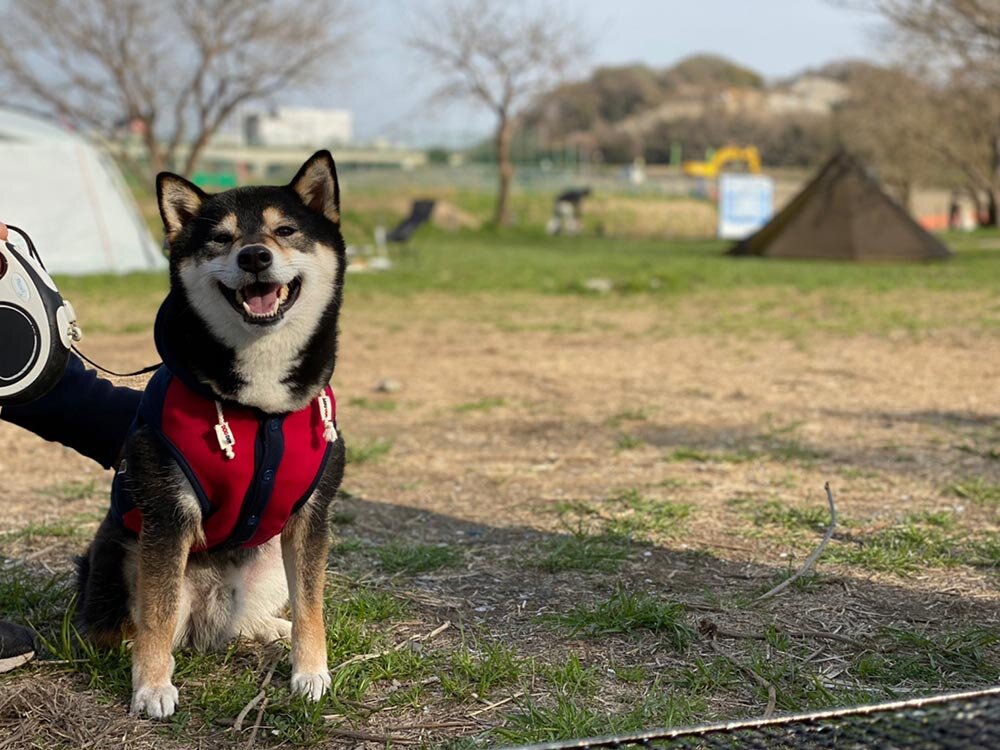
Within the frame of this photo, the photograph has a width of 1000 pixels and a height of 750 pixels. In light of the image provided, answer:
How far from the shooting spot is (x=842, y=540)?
403 centimetres

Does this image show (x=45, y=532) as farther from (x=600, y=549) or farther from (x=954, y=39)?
(x=954, y=39)

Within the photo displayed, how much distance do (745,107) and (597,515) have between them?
331 feet

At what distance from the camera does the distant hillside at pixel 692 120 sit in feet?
273

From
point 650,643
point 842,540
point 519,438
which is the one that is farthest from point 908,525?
point 519,438

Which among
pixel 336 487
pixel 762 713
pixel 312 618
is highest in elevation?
pixel 336 487

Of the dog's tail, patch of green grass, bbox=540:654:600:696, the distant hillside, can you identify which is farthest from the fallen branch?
the distant hillside

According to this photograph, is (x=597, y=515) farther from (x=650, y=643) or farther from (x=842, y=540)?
(x=650, y=643)

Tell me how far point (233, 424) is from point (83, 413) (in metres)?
0.84

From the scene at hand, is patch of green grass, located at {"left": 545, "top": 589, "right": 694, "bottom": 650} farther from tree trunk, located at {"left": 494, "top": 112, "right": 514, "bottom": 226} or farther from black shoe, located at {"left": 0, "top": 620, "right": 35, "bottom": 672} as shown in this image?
tree trunk, located at {"left": 494, "top": 112, "right": 514, "bottom": 226}

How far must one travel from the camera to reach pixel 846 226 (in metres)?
19.5

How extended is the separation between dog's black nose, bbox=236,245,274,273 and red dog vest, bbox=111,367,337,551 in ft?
1.18

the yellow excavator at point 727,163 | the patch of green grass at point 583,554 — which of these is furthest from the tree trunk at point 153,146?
the yellow excavator at point 727,163

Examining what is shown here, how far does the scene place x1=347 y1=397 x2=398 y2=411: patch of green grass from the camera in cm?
691

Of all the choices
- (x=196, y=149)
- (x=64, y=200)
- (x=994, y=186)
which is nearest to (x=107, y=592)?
(x=64, y=200)
